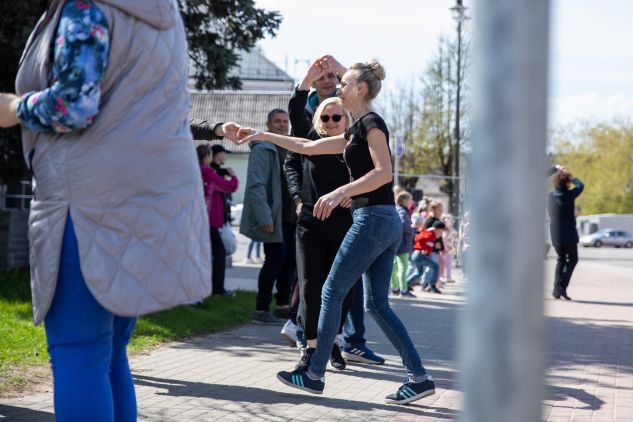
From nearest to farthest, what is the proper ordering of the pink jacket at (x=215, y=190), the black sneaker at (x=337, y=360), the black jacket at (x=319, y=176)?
the black jacket at (x=319, y=176) → the black sneaker at (x=337, y=360) → the pink jacket at (x=215, y=190)

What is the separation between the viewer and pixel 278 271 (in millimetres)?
10102

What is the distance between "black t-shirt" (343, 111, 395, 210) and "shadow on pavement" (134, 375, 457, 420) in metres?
1.20

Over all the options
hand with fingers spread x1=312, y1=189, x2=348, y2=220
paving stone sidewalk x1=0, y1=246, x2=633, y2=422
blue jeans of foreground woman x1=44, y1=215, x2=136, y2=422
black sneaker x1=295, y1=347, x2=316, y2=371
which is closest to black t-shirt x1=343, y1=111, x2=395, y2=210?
hand with fingers spread x1=312, y1=189, x2=348, y2=220

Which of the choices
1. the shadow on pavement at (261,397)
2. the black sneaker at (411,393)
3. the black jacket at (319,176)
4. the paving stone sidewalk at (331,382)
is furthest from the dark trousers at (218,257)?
the black sneaker at (411,393)

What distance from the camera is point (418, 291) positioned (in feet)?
56.3

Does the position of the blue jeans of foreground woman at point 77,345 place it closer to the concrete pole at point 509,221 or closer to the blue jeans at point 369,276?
the concrete pole at point 509,221

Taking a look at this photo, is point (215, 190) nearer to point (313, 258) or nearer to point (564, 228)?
point (313, 258)

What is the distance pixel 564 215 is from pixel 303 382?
35.7 ft

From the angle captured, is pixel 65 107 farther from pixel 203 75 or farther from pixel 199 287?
pixel 203 75

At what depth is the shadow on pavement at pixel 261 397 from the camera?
5.55 m

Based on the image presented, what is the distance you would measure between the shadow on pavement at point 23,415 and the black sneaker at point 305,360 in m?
1.67

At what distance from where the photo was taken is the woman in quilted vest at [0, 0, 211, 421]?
2811 millimetres

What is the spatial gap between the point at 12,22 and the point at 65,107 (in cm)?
955

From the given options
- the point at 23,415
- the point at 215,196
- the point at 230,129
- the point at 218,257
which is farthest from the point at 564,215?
the point at 23,415
